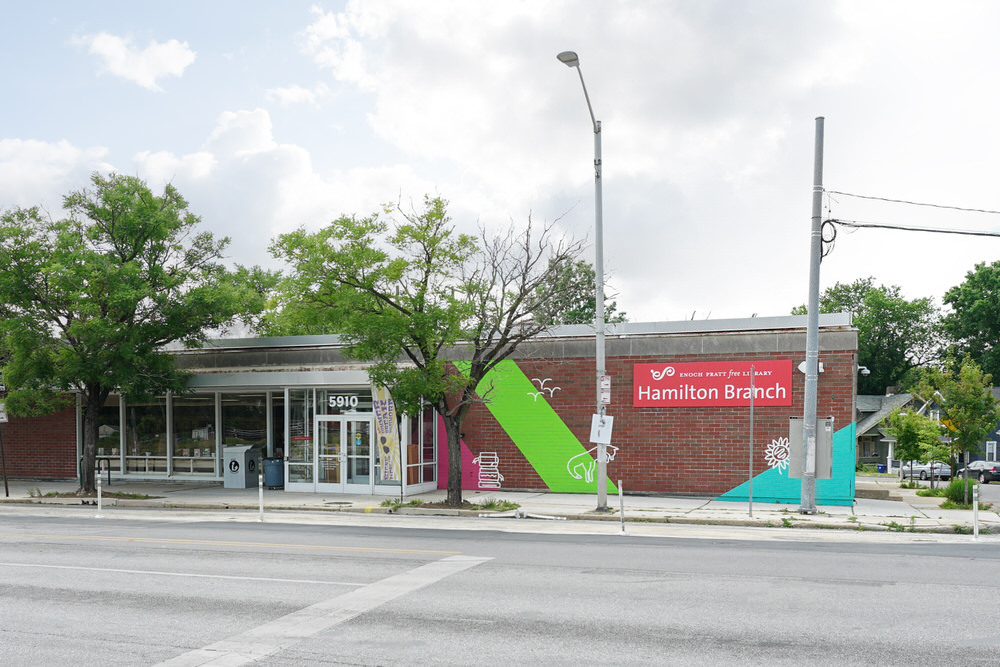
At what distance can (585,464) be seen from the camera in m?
21.7

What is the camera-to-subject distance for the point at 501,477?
2250 centimetres

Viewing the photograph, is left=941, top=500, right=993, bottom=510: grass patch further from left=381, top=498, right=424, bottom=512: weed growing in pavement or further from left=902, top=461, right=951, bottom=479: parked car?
left=902, top=461, right=951, bottom=479: parked car

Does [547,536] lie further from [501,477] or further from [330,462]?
[330,462]

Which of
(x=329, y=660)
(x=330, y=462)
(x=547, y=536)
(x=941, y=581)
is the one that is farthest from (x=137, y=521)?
(x=941, y=581)

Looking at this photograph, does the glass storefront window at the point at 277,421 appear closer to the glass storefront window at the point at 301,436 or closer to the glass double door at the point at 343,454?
→ the glass storefront window at the point at 301,436

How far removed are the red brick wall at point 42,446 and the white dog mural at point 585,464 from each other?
16847 mm

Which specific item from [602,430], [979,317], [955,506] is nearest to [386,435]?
[602,430]

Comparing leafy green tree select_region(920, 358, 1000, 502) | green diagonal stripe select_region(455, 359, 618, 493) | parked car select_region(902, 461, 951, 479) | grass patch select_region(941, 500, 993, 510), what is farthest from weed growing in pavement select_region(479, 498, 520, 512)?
parked car select_region(902, 461, 951, 479)

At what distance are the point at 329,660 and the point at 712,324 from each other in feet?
50.8

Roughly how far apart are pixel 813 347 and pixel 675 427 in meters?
4.44

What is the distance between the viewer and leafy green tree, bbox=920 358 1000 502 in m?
20.5

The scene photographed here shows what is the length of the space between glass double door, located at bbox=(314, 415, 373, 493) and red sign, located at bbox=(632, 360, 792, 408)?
279 inches

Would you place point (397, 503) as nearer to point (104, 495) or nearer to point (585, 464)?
point (585, 464)

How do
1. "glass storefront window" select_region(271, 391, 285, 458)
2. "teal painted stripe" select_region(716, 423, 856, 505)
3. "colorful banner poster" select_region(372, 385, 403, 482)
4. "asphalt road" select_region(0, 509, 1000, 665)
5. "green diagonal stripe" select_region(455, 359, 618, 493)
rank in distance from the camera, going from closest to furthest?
"asphalt road" select_region(0, 509, 1000, 665)
"teal painted stripe" select_region(716, 423, 856, 505)
"colorful banner poster" select_region(372, 385, 403, 482)
"green diagonal stripe" select_region(455, 359, 618, 493)
"glass storefront window" select_region(271, 391, 285, 458)
